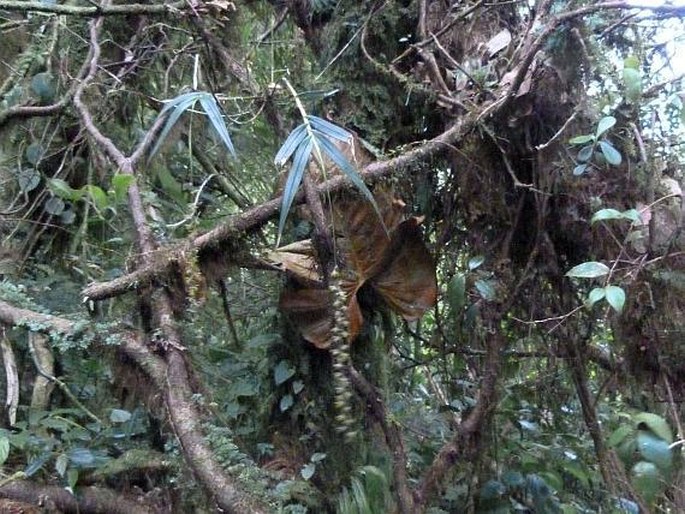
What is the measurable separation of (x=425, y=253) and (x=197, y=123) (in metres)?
1.27

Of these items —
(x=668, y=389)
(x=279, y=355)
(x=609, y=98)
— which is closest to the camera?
(x=668, y=389)

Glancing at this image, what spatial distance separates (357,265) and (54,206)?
152 cm

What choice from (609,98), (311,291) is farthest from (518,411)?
(609,98)

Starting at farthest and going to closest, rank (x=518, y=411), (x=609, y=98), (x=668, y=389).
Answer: (x=518, y=411), (x=609, y=98), (x=668, y=389)

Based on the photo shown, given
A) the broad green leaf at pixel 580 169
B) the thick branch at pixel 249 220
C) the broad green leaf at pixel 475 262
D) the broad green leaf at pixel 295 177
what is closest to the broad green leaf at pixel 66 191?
the thick branch at pixel 249 220

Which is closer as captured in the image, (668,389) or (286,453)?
(668,389)

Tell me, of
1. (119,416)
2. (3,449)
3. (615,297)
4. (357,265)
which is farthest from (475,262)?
(3,449)

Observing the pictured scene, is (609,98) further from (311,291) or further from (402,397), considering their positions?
(402,397)

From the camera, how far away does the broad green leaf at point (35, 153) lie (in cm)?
317

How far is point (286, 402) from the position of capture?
2664mm

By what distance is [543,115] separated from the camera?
2.35 m

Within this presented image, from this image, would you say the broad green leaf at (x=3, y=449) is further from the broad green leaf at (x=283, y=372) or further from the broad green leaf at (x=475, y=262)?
the broad green leaf at (x=475, y=262)

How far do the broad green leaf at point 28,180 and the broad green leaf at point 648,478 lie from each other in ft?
8.81

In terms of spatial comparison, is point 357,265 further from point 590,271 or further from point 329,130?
point 590,271
